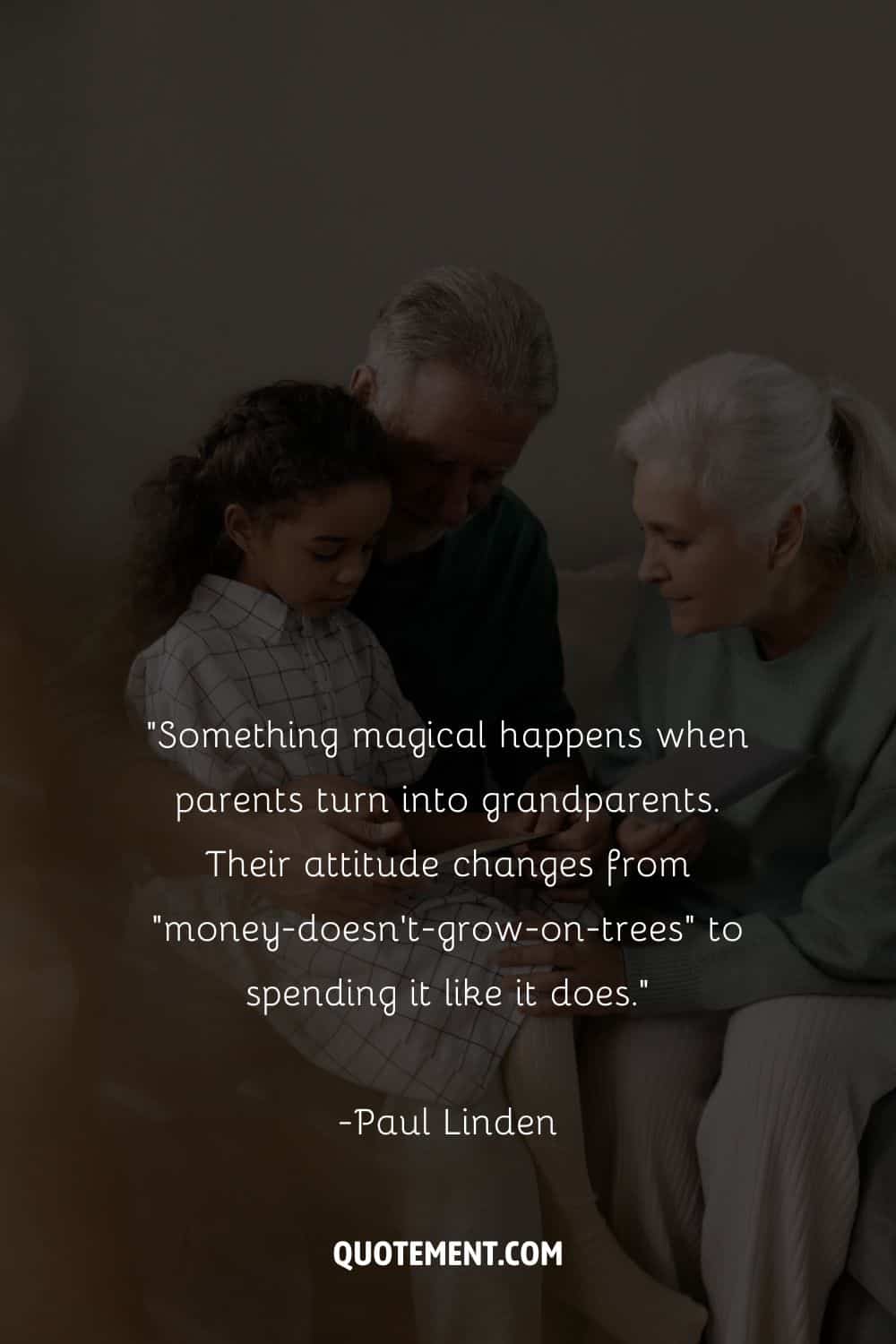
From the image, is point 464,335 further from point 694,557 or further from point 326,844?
point 326,844

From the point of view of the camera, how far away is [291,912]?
1.16m

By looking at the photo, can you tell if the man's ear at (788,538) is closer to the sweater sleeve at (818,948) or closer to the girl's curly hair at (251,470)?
the sweater sleeve at (818,948)

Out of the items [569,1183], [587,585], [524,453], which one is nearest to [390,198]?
[524,453]

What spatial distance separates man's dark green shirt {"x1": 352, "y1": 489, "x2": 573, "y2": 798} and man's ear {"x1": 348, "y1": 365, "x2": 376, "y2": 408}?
0.56ft

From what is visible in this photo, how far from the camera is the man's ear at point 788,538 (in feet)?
3.94

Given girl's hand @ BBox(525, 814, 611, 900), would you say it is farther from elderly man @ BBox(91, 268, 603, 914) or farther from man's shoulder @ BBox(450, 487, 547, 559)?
man's shoulder @ BBox(450, 487, 547, 559)

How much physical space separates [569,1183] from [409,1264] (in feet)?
0.49

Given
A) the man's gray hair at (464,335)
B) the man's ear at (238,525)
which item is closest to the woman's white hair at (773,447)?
the man's gray hair at (464,335)

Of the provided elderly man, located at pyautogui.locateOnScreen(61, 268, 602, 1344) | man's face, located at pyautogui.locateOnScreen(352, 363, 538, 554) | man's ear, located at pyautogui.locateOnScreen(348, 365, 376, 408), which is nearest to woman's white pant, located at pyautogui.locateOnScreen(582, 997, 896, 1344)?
elderly man, located at pyautogui.locateOnScreen(61, 268, 602, 1344)

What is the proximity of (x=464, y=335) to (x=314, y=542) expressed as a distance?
229 millimetres

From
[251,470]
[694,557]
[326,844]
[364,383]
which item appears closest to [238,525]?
[251,470]

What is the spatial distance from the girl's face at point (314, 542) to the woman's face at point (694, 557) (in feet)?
0.76

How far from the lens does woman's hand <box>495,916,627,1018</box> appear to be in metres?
1.14

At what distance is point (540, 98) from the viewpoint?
4.18 ft
